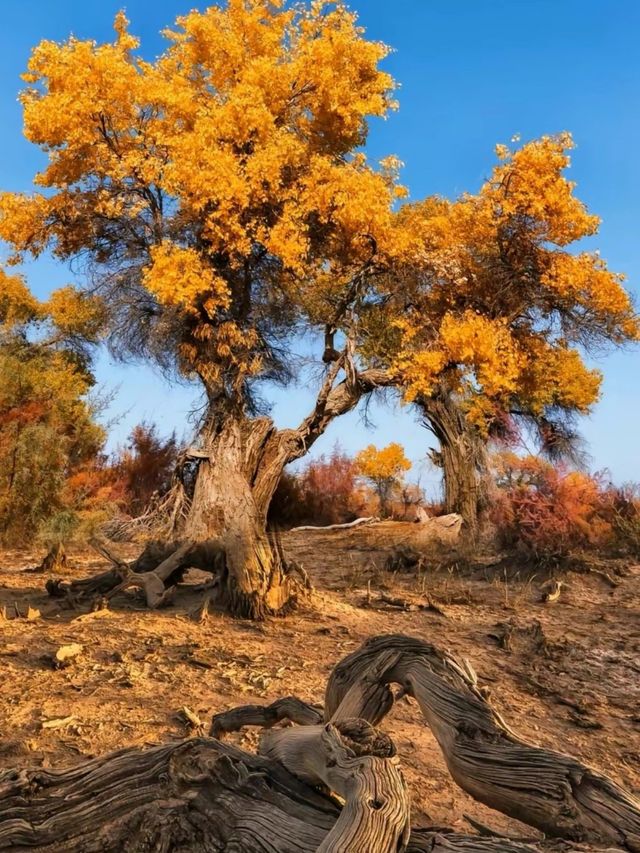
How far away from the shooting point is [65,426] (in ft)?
49.5

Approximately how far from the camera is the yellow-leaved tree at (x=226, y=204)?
9484 millimetres

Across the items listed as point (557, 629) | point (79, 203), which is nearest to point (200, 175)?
point (79, 203)

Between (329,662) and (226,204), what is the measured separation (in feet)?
19.9

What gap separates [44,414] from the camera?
46.3 feet

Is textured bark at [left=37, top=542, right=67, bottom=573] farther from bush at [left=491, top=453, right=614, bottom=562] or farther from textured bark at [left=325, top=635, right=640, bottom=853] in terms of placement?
textured bark at [left=325, top=635, right=640, bottom=853]

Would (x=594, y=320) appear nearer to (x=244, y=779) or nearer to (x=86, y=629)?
(x=86, y=629)

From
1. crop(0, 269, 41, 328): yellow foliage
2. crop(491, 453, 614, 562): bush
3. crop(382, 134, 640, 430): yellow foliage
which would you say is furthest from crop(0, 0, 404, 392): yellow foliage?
crop(0, 269, 41, 328): yellow foliage

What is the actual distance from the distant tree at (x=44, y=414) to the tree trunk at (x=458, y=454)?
30.0ft

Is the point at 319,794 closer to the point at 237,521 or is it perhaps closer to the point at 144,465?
the point at 237,521

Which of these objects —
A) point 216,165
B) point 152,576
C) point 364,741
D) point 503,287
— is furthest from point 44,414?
point 364,741

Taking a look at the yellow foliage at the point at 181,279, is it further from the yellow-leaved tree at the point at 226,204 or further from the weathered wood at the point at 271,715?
the weathered wood at the point at 271,715

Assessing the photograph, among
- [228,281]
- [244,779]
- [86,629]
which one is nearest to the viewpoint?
[244,779]

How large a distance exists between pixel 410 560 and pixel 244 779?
11367 millimetres

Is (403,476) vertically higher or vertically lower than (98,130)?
lower
